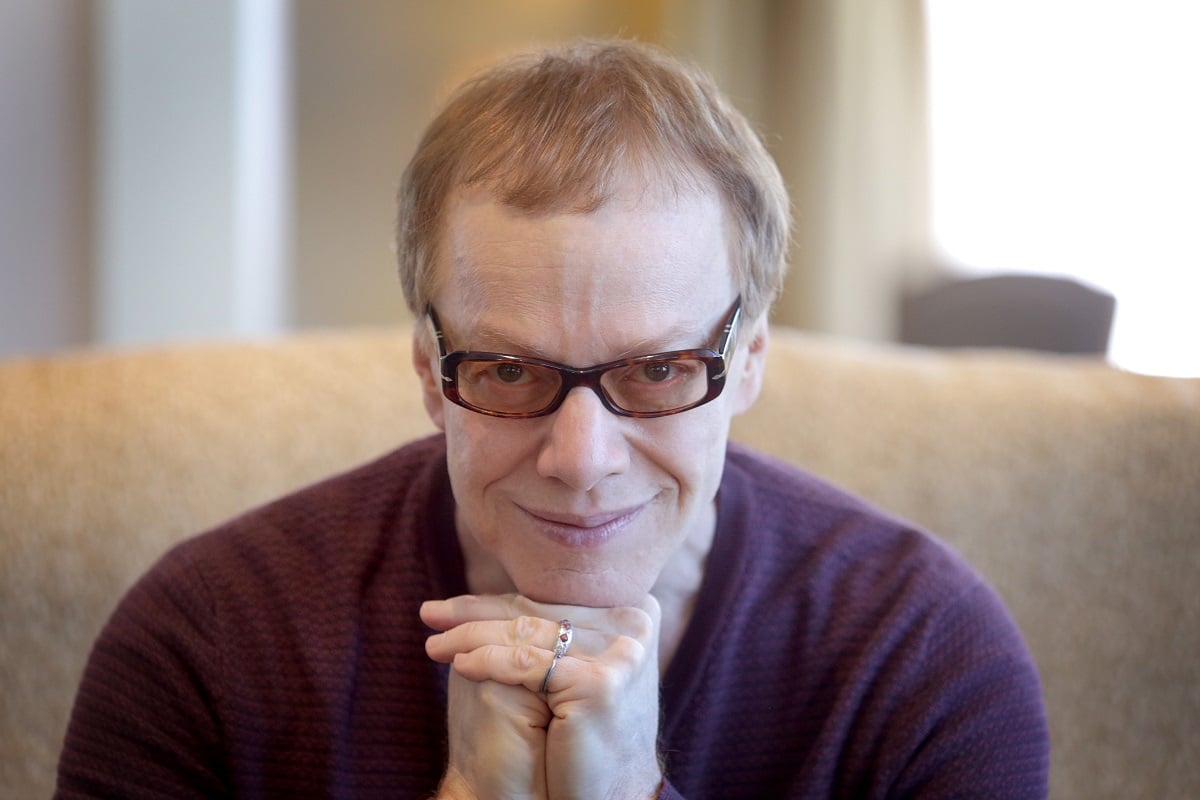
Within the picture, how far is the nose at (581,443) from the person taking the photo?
1104 millimetres

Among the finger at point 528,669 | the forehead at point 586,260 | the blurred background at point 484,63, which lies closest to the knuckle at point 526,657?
the finger at point 528,669

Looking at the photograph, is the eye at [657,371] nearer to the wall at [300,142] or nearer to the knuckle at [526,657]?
the knuckle at [526,657]

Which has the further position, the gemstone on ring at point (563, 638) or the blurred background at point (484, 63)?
the blurred background at point (484, 63)

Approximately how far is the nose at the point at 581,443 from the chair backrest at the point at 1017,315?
1.85 metres

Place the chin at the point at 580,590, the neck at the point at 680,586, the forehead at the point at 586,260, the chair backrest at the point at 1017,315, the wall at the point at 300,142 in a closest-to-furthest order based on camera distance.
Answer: the forehead at the point at 586,260 < the chin at the point at 580,590 < the neck at the point at 680,586 < the chair backrest at the point at 1017,315 < the wall at the point at 300,142

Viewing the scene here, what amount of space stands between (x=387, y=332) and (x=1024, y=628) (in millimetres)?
1122

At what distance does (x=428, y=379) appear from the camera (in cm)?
129

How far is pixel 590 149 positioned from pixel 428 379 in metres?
0.33

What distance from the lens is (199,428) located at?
1.72 meters

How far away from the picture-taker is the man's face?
43.3 inches

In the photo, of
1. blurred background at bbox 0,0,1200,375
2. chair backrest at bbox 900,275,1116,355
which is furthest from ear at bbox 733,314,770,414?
chair backrest at bbox 900,275,1116,355

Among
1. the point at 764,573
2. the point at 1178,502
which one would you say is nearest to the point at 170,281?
the point at 764,573

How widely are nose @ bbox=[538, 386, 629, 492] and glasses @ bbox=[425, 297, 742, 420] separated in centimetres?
1

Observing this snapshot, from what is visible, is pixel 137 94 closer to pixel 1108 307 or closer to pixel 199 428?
pixel 199 428
